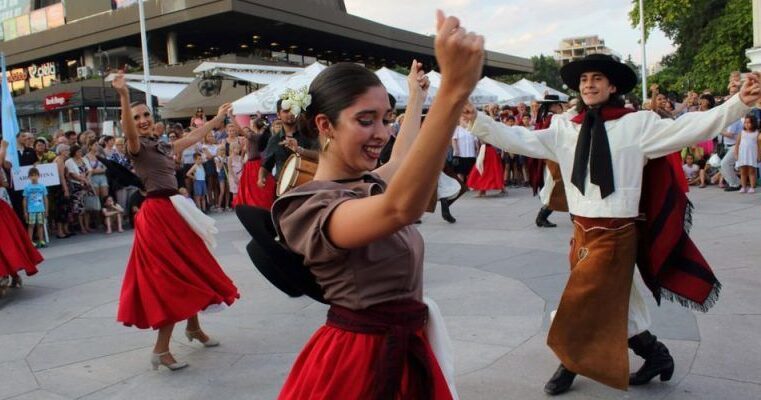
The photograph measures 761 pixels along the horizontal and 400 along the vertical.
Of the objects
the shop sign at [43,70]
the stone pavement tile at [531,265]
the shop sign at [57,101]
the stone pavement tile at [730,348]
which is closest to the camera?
the stone pavement tile at [730,348]

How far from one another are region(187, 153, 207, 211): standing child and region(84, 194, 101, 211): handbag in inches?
85.2

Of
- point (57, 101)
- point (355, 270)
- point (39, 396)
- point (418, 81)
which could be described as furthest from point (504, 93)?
point (57, 101)

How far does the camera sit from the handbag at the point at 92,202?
12242 mm

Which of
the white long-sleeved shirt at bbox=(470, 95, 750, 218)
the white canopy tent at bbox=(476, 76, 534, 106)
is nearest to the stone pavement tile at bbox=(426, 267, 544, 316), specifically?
→ the white long-sleeved shirt at bbox=(470, 95, 750, 218)

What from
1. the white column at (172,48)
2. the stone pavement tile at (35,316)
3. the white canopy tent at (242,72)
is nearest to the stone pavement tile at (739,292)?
the stone pavement tile at (35,316)

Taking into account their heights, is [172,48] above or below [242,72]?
above

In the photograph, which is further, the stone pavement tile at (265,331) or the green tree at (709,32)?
the green tree at (709,32)

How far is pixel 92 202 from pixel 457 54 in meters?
12.2

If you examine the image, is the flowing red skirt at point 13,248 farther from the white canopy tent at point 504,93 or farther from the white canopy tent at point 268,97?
the white canopy tent at point 504,93

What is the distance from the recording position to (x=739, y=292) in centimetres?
579

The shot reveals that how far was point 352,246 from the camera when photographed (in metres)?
1.67

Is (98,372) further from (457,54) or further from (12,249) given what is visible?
(457,54)

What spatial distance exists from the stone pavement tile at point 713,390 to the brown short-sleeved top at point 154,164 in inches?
151

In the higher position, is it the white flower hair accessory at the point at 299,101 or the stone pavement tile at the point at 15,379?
the white flower hair accessory at the point at 299,101
